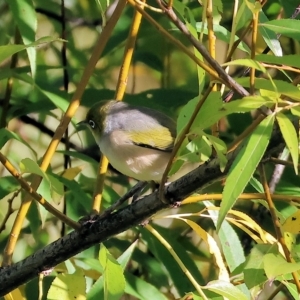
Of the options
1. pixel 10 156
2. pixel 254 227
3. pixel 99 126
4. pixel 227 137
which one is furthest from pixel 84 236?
pixel 10 156

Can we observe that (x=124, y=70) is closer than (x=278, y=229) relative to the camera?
No

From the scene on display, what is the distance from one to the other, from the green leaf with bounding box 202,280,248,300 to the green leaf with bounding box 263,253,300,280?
0.06 m

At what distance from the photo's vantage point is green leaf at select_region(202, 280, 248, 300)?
71 cm

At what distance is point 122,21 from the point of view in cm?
142

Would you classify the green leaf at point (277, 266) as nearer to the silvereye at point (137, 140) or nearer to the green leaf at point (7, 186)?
the silvereye at point (137, 140)

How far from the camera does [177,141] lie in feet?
2.13

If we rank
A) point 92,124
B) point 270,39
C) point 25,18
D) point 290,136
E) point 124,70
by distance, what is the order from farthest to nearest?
point 92,124, point 25,18, point 124,70, point 270,39, point 290,136

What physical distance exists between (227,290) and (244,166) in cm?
21

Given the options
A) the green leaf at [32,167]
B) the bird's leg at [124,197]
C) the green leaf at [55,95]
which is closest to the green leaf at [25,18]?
the green leaf at [55,95]

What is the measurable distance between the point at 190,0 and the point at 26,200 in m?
0.73

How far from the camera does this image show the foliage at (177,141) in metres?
0.60

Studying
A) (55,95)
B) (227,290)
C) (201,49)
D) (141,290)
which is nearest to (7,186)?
A: (55,95)

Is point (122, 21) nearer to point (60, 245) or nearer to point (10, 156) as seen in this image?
point (10, 156)

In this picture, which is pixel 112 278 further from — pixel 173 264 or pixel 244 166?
pixel 173 264
